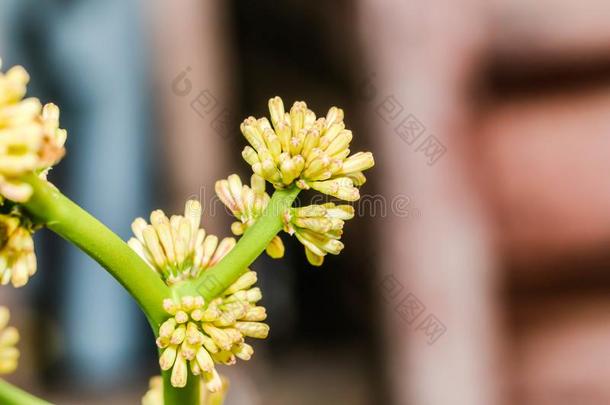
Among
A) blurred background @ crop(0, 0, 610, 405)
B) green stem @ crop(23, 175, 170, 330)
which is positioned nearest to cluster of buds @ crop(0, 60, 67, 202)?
green stem @ crop(23, 175, 170, 330)

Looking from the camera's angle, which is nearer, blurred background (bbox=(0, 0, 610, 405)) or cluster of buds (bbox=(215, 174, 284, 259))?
cluster of buds (bbox=(215, 174, 284, 259))

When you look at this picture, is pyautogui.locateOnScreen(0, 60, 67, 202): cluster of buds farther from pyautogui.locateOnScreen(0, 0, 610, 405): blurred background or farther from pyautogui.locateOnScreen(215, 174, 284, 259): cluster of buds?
pyautogui.locateOnScreen(0, 0, 610, 405): blurred background

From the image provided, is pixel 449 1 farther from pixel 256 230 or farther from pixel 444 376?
pixel 256 230

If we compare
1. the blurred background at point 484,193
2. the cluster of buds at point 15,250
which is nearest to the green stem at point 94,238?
the cluster of buds at point 15,250

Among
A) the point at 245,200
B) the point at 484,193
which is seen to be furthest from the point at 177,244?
the point at 484,193

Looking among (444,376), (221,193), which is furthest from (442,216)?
(221,193)

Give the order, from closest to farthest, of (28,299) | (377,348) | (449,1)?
(449,1), (377,348), (28,299)
